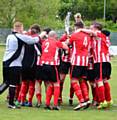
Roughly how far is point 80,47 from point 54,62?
28.1 inches

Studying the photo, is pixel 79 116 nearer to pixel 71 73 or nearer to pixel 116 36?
pixel 71 73

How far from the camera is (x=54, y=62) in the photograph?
13992 millimetres

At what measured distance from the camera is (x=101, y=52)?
14.5 metres

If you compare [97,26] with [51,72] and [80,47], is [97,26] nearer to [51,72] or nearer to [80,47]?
[80,47]

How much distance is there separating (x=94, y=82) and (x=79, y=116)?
2188 mm

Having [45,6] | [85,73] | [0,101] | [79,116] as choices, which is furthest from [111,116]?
[45,6]

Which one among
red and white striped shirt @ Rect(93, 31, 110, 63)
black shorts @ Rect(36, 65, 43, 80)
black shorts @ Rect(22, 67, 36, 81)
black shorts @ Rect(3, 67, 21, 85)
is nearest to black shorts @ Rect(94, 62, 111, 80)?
red and white striped shirt @ Rect(93, 31, 110, 63)

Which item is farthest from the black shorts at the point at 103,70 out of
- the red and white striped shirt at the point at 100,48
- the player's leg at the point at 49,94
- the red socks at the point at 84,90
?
the player's leg at the point at 49,94

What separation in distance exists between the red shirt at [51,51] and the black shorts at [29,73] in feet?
2.41

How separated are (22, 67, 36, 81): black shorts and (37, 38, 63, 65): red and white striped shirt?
73 centimetres

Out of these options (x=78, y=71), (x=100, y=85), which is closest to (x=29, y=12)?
(x=100, y=85)

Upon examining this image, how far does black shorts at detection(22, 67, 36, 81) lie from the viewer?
1469cm

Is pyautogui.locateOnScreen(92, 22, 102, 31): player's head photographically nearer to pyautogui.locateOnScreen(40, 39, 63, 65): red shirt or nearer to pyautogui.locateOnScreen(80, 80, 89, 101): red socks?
pyautogui.locateOnScreen(40, 39, 63, 65): red shirt

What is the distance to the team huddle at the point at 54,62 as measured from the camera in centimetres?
1396
